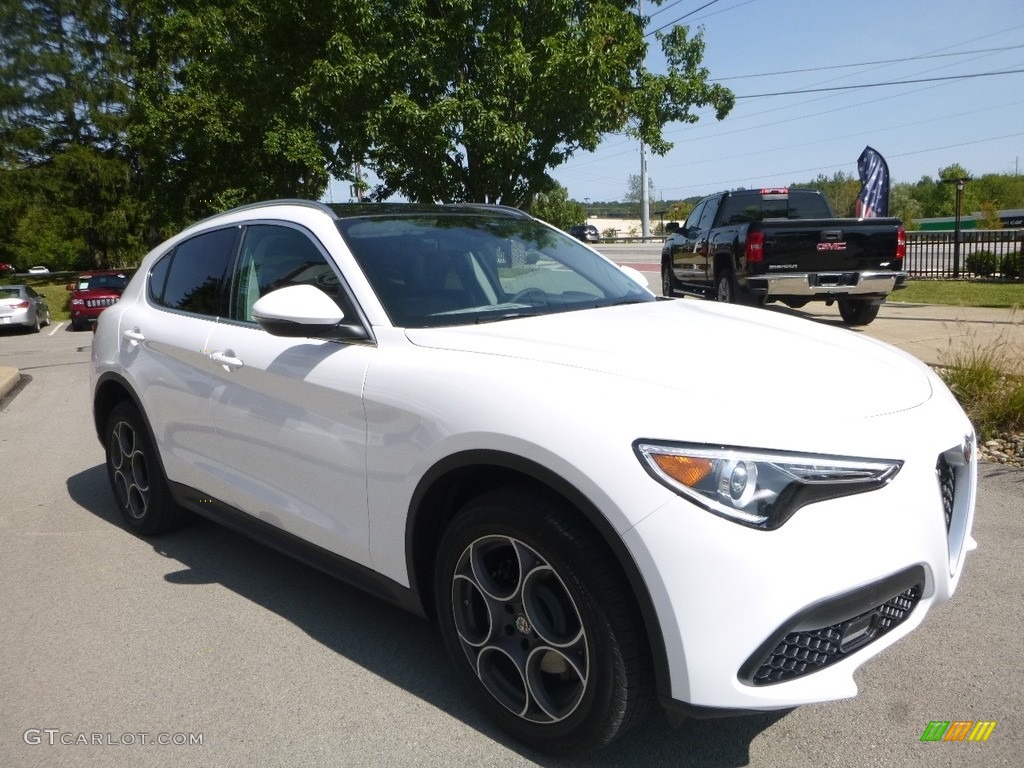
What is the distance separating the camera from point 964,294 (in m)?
16.9

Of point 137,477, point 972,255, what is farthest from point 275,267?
point 972,255

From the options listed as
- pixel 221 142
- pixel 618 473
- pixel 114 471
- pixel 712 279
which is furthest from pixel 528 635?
pixel 221 142

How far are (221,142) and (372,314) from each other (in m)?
28.2

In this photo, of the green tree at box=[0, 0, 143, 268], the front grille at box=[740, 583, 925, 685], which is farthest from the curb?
the green tree at box=[0, 0, 143, 268]

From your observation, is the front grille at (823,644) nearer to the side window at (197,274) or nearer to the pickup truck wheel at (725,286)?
the side window at (197,274)

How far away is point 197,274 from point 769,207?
36.8 ft

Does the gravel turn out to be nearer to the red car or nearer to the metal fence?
the metal fence

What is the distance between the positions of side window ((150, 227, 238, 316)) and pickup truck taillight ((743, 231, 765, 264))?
8.41 m

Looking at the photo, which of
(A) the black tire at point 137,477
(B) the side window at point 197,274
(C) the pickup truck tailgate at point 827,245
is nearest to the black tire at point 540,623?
(B) the side window at point 197,274

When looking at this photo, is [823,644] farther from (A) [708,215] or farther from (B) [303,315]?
(A) [708,215]

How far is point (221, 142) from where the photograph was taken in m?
29.1

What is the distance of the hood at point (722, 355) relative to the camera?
2.61 metres

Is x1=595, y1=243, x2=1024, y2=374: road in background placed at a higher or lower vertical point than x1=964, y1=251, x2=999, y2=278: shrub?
lower

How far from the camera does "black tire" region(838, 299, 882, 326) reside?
41.3ft
